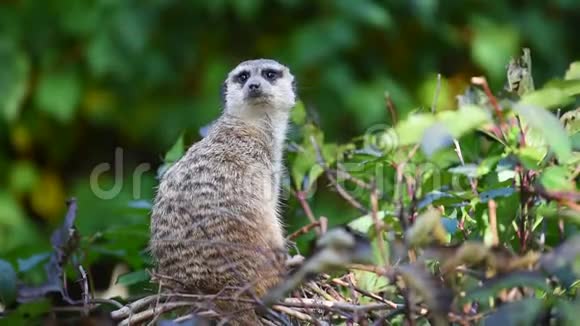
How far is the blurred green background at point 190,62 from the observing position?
4.41m

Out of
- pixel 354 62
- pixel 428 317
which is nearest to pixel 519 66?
pixel 428 317

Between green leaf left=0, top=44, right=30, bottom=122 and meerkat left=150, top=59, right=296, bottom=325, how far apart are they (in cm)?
197

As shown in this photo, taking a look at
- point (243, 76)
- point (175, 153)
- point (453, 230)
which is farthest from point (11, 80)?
point (453, 230)

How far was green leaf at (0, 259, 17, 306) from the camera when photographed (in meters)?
1.38

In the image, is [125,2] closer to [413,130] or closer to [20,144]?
[20,144]

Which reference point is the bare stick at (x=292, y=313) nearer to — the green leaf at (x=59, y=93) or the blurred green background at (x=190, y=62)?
the blurred green background at (x=190, y=62)

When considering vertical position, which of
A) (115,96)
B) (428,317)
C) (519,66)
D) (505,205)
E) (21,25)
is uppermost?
(21,25)

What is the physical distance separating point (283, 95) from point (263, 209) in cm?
90

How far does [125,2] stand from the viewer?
4.40 m

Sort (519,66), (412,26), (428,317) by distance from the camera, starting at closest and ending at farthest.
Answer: (428,317), (519,66), (412,26)

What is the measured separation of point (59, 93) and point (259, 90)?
1.92m

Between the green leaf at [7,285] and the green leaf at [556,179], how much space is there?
741 millimetres

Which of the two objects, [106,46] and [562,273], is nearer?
[562,273]

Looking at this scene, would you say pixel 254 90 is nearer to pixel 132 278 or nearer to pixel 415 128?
pixel 132 278
